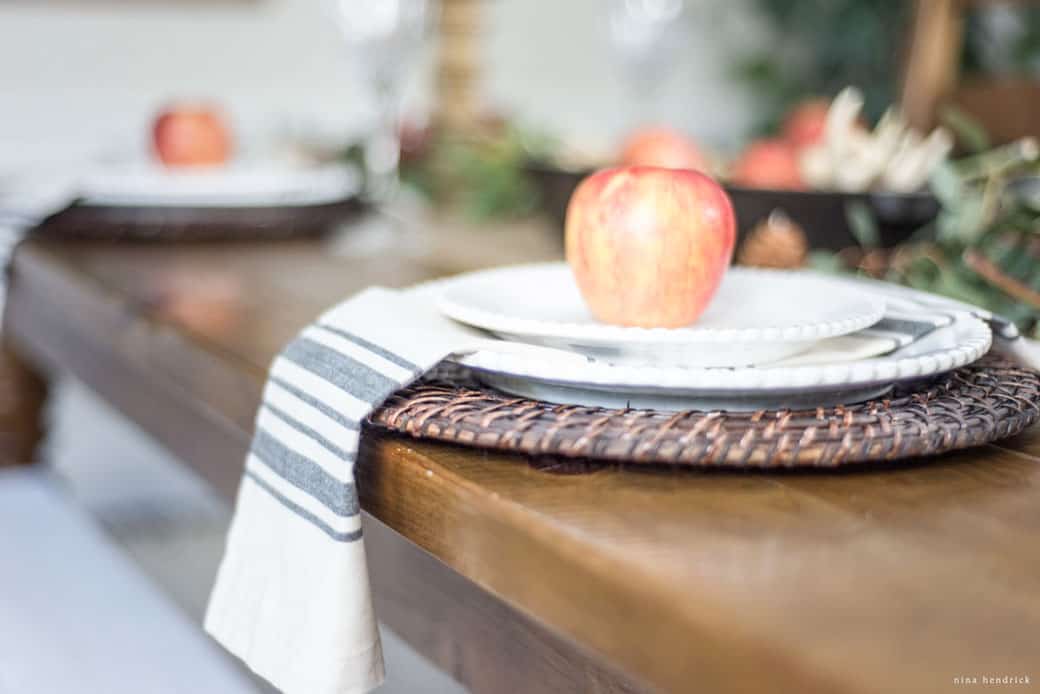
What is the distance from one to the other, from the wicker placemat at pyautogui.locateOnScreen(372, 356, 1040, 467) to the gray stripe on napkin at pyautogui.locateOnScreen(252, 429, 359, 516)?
0.10ft

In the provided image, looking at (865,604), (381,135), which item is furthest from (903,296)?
(381,135)

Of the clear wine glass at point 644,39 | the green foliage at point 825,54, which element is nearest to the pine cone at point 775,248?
the clear wine glass at point 644,39

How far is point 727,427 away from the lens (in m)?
0.43

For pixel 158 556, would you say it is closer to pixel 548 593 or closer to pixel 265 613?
pixel 265 613

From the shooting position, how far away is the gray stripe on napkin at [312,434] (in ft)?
1.57

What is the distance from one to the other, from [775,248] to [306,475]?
1.52ft

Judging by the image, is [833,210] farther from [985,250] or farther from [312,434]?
[312,434]

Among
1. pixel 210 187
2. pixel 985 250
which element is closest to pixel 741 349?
pixel 985 250

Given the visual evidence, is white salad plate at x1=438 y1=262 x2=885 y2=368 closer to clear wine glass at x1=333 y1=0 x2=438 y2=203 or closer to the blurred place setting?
the blurred place setting

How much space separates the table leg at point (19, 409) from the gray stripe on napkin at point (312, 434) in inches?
40.0

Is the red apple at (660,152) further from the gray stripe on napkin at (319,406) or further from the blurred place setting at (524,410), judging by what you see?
the gray stripe on napkin at (319,406)

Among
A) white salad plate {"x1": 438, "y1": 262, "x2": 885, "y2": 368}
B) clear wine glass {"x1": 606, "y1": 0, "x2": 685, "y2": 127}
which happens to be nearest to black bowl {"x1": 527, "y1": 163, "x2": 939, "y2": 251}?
white salad plate {"x1": 438, "y1": 262, "x2": 885, "y2": 368}

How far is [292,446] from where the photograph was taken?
515mm

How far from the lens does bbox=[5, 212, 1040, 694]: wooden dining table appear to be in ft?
0.98
